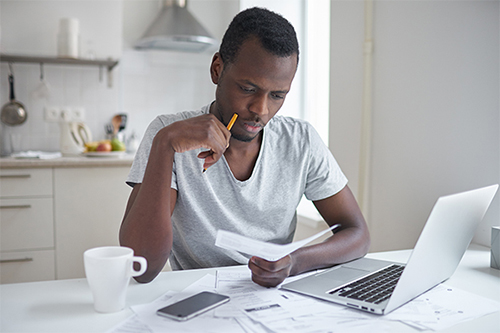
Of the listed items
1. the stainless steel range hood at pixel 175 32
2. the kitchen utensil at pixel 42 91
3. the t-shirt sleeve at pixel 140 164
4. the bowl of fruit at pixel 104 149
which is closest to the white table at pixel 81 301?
the t-shirt sleeve at pixel 140 164

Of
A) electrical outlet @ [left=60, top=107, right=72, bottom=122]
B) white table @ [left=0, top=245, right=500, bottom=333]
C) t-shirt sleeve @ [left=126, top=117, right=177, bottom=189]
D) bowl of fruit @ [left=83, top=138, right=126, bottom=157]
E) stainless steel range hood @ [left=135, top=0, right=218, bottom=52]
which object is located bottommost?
white table @ [left=0, top=245, right=500, bottom=333]

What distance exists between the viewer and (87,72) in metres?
2.99

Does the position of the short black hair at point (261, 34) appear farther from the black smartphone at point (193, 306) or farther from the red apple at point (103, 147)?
the red apple at point (103, 147)

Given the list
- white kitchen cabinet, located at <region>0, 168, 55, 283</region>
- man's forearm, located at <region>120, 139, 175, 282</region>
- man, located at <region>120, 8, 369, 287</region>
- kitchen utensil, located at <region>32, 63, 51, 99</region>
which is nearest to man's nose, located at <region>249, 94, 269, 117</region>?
man, located at <region>120, 8, 369, 287</region>

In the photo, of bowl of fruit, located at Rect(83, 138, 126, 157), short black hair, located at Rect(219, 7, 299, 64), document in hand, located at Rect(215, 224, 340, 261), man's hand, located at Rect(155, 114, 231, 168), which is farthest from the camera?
bowl of fruit, located at Rect(83, 138, 126, 157)

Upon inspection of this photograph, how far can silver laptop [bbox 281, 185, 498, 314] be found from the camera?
70cm

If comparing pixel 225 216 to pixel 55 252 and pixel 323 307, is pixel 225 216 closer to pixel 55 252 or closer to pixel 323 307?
pixel 323 307

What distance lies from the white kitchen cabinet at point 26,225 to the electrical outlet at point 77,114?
729 millimetres

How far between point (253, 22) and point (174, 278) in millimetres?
617

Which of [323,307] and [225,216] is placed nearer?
[323,307]

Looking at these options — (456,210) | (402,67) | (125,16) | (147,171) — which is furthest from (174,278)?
(125,16)

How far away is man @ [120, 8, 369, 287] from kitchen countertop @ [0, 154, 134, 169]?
136 cm

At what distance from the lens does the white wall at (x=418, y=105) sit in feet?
4.21

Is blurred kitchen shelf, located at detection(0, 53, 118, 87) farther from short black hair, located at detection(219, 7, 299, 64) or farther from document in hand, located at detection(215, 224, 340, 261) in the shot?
document in hand, located at detection(215, 224, 340, 261)
